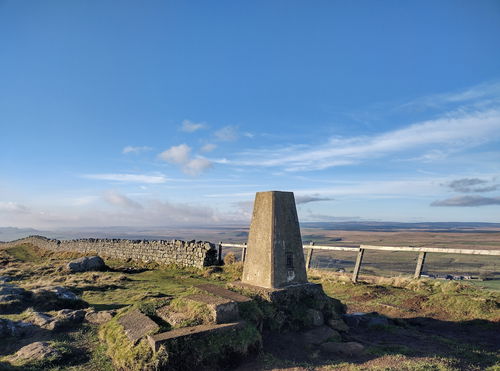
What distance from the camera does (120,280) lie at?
13133mm

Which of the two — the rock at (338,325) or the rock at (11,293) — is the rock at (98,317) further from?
the rock at (338,325)

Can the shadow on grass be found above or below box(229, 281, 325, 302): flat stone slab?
below

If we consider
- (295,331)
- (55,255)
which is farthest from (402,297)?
(55,255)

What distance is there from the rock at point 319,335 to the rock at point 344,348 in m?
0.33

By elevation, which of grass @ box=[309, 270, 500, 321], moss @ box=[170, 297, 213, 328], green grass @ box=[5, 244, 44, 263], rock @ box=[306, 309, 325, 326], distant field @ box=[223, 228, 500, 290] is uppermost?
moss @ box=[170, 297, 213, 328]

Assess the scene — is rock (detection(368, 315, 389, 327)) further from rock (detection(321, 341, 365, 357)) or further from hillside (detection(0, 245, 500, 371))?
rock (detection(321, 341, 365, 357))

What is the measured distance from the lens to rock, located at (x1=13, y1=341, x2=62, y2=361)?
462cm

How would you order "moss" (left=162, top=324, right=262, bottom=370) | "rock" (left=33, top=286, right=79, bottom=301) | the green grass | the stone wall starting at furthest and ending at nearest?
the green grass, the stone wall, "rock" (left=33, top=286, right=79, bottom=301), "moss" (left=162, top=324, right=262, bottom=370)

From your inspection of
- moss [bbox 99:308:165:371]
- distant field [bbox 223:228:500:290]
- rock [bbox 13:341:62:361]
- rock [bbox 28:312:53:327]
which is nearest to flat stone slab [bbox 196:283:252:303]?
moss [bbox 99:308:165:371]

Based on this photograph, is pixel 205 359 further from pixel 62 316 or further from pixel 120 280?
pixel 120 280

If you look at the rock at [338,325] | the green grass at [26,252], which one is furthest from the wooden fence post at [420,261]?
the green grass at [26,252]

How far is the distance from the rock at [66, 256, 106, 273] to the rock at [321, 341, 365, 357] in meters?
14.7

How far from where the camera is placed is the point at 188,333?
4613mm

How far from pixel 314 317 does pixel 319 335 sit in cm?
56
